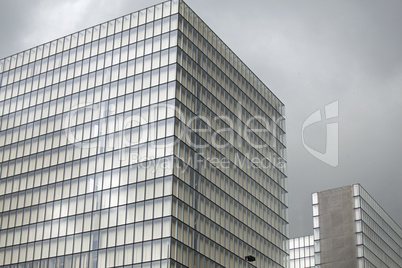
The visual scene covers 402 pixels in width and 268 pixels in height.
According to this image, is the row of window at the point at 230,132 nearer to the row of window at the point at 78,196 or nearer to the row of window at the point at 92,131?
the row of window at the point at 92,131

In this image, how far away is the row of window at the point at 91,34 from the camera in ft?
274

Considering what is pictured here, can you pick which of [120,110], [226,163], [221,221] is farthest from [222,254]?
[120,110]

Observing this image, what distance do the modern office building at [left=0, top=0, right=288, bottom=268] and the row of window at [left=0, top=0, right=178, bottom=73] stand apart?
0.57 ft

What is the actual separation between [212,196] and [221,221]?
3224 mm

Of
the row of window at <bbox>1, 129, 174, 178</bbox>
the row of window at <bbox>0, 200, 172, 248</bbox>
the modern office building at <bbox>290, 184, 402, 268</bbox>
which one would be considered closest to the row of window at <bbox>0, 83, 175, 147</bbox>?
the row of window at <bbox>1, 129, 174, 178</bbox>

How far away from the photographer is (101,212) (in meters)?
75.9

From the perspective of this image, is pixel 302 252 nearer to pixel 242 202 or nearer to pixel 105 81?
pixel 242 202

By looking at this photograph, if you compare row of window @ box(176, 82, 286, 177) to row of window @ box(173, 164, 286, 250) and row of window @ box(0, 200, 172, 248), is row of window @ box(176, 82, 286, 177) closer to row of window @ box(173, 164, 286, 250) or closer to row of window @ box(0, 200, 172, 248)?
row of window @ box(173, 164, 286, 250)

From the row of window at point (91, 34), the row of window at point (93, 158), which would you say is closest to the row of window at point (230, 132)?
the row of window at point (93, 158)

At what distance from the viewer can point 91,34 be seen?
8875 centimetres

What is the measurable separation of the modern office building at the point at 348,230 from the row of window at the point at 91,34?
53888mm

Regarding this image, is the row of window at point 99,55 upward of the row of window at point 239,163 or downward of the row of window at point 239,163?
upward

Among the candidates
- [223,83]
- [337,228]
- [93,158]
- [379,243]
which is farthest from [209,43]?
[379,243]

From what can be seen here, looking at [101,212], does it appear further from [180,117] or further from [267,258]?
[267,258]
